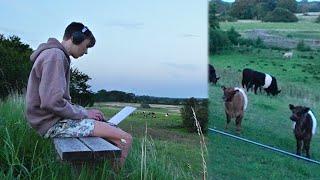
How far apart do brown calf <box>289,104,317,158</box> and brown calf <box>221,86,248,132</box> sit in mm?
308

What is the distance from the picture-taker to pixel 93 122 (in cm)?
433

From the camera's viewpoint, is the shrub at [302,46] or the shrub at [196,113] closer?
the shrub at [302,46]

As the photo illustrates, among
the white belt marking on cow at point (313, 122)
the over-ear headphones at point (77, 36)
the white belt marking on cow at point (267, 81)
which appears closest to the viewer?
the white belt marking on cow at point (313, 122)

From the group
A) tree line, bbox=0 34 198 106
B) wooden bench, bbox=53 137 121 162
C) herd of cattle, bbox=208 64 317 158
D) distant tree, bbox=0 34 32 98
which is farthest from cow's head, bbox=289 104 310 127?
distant tree, bbox=0 34 32 98

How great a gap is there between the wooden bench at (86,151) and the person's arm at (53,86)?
0.26 metres

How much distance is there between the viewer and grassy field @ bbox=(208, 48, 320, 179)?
153 inches

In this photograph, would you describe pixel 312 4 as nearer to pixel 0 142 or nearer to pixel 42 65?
pixel 42 65

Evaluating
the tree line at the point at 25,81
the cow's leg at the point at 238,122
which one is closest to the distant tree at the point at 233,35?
the cow's leg at the point at 238,122

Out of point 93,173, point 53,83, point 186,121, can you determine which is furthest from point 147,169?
point 186,121

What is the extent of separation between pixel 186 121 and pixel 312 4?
384cm

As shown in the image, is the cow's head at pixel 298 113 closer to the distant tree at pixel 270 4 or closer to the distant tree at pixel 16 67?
the distant tree at pixel 270 4

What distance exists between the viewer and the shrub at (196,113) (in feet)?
22.3

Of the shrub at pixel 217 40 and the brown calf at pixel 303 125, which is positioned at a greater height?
the shrub at pixel 217 40

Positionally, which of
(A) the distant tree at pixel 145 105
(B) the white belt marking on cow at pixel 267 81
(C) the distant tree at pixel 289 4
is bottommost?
(A) the distant tree at pixel 145 105
